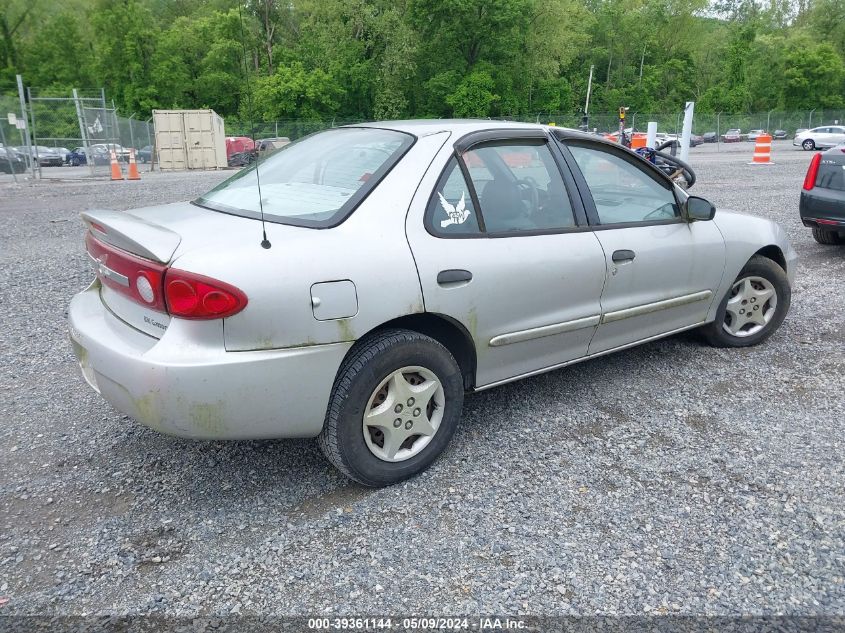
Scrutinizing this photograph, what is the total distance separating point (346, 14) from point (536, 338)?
164 ft

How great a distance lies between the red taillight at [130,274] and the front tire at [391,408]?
2.55 feet

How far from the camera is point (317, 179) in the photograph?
130 inches

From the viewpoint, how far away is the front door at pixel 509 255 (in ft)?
9.93

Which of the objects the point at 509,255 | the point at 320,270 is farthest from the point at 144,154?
the point at 320,270

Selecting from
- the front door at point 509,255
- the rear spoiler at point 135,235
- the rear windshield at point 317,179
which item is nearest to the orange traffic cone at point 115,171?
the rear windshield at point 317,179

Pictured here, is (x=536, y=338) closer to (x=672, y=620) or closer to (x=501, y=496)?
(x=501, y=496)

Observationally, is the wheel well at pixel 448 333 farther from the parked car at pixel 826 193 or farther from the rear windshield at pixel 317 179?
the parked car at pixel 826 193

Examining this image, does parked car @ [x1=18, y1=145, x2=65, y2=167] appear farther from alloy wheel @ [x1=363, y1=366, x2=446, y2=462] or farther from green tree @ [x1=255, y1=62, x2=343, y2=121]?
alloy wheel @ [x1=363, y1=366, x2=446, y2=462]

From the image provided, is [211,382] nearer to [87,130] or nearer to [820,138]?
[87,130]

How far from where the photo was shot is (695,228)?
163 inches

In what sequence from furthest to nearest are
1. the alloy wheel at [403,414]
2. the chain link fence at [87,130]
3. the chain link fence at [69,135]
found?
the chain link fence at [87,130]
the chain link fence at [69,135]
the alloy wheel at [403,414]

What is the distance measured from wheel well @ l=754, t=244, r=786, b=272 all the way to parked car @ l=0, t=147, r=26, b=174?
18672 millimetres

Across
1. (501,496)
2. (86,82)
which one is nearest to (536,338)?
(501,496)

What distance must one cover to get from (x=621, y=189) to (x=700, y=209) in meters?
0.49
